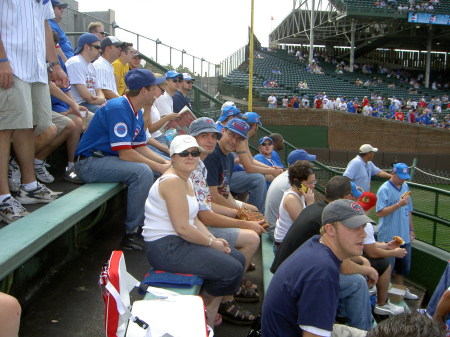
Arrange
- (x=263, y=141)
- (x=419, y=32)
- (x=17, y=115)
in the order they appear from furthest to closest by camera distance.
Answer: (x=419, y=32)
(x=263, y=141)
(x=17, y=115)

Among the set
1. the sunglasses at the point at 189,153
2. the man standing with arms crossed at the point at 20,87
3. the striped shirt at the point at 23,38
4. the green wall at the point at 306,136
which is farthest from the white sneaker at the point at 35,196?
the green wall at the point at 306,136

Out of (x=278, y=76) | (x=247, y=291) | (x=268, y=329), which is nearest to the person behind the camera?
(x=268, y=329)

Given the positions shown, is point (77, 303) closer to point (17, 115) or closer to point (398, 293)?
point (17, 115)

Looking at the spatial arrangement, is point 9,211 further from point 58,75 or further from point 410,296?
point 410,296

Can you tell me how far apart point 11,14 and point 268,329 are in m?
2.51

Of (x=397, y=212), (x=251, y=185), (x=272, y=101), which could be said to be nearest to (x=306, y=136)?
(x=272, y=101)

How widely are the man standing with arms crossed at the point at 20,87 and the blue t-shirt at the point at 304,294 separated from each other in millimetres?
1708

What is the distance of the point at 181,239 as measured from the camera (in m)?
2.96

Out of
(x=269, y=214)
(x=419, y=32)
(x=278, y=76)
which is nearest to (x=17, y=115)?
(x=269, y=214)

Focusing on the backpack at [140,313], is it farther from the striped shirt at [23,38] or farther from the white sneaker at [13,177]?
the white sneaker at [13,177]

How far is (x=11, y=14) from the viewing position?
285 centimetres

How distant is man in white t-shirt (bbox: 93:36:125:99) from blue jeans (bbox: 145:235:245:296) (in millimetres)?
3169

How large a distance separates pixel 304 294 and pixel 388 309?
9.76ft

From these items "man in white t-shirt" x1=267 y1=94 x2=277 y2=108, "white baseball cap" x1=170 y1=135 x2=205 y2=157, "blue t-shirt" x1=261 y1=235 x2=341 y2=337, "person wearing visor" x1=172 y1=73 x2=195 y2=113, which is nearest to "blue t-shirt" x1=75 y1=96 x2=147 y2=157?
"white baseball cap" x1=170 y1=135 x2=205 y2=157
